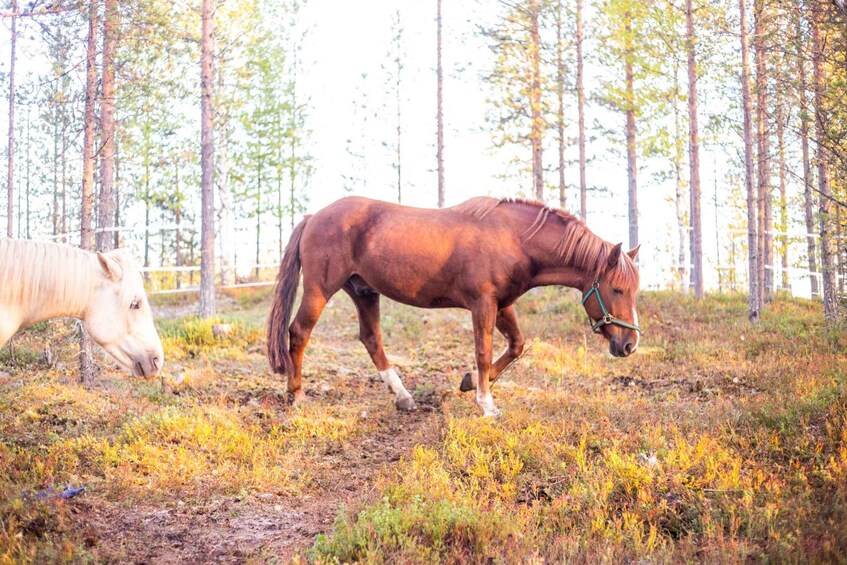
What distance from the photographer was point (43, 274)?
4.82m

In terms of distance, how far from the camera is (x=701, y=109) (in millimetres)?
17109

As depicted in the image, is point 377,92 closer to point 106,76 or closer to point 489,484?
point 106,76

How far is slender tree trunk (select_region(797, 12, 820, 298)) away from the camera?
7.97 meters

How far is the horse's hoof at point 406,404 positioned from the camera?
24.5 ft

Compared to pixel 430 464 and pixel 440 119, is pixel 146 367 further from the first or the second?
pixel 440 119

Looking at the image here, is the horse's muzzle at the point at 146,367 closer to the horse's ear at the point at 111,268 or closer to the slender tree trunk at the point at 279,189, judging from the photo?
the horse's ear at the point at 111,268

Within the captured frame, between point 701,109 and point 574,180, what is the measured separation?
748 cm

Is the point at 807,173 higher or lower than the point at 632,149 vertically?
lower

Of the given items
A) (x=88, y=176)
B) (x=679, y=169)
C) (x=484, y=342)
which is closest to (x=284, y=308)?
(x=484, y=342)

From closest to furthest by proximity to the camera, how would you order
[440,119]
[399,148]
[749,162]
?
[749,162] → [440,119] → [399,148]

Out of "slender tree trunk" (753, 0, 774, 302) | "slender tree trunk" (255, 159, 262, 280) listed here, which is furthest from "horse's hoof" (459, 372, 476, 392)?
"slender tree trunk" (255, 159, 262, 280)

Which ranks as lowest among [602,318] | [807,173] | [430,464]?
[430,464]

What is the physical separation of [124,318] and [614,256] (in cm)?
489

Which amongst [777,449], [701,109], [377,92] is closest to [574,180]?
[701,109]
